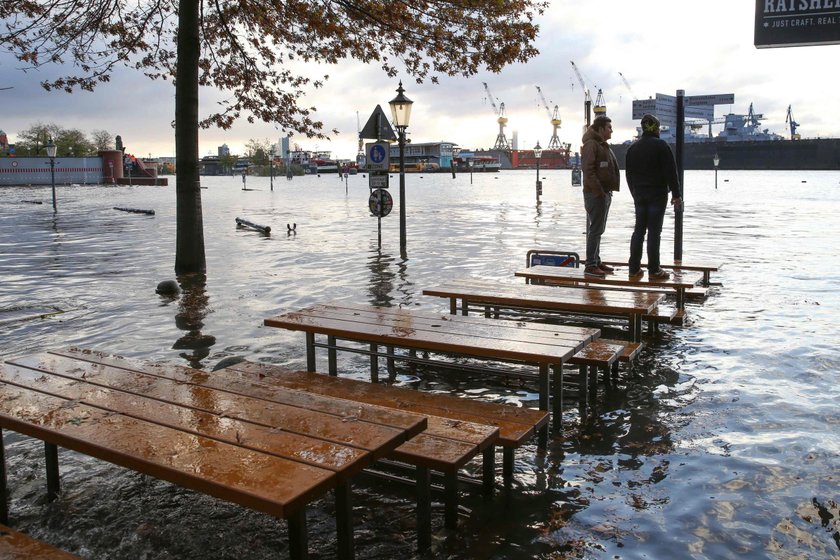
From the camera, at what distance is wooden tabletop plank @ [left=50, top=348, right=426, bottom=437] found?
115 inches

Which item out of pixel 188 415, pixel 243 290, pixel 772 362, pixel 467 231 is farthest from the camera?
pixel 467 231

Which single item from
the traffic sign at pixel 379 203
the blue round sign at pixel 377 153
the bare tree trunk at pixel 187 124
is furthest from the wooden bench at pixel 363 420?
the traffic sign at pixel 379 203

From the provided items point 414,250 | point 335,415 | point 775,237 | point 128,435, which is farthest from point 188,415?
point 775,237

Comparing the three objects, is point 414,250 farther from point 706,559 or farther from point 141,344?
point 706,559

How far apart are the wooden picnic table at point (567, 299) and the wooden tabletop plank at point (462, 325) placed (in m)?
0.93

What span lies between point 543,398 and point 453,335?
690 mm

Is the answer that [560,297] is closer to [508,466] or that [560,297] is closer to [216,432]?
[508,466]

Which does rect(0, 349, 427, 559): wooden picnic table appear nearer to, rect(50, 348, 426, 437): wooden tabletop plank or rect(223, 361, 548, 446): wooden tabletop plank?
rect(50, 348, 426, 437): wooden tabletop plank

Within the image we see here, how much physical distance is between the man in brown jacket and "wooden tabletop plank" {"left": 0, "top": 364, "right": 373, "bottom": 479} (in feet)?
19.4

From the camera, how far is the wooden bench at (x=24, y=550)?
2.48 meters

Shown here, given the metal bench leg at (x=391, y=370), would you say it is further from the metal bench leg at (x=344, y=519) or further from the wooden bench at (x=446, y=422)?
the metal bench leg at (x=344, y=519)

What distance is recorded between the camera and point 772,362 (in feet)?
21.1

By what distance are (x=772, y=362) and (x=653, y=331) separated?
1367mm

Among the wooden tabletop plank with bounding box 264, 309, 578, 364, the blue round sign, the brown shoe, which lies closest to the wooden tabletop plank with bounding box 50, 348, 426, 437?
the wooden tabletop plank with bounding box 264, 309, 578, 364
